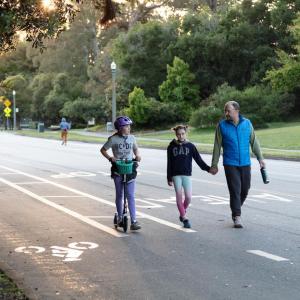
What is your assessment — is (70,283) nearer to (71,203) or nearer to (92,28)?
(71,203)

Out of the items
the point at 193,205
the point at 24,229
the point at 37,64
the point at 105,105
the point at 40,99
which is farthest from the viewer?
the point at 37,64

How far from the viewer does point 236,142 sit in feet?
31.9

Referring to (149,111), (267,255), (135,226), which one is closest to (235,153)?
(135,226)

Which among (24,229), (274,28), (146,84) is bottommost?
(24,229)

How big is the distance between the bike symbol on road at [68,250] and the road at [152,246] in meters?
0.01

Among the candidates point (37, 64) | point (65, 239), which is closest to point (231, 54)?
point (37, 64)

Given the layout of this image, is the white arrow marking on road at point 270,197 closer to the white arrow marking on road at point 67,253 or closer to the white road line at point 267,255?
the white road line at point 267,255

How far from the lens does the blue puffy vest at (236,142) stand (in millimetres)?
9734

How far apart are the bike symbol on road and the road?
0.5 inches

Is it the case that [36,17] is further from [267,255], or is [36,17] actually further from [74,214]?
[267,255]

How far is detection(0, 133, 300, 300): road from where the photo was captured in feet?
21.2

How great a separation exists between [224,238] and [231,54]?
49.9 m

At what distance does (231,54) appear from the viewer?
5747 centimetres

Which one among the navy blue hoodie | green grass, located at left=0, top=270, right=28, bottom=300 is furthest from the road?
the navy blue hoodie
